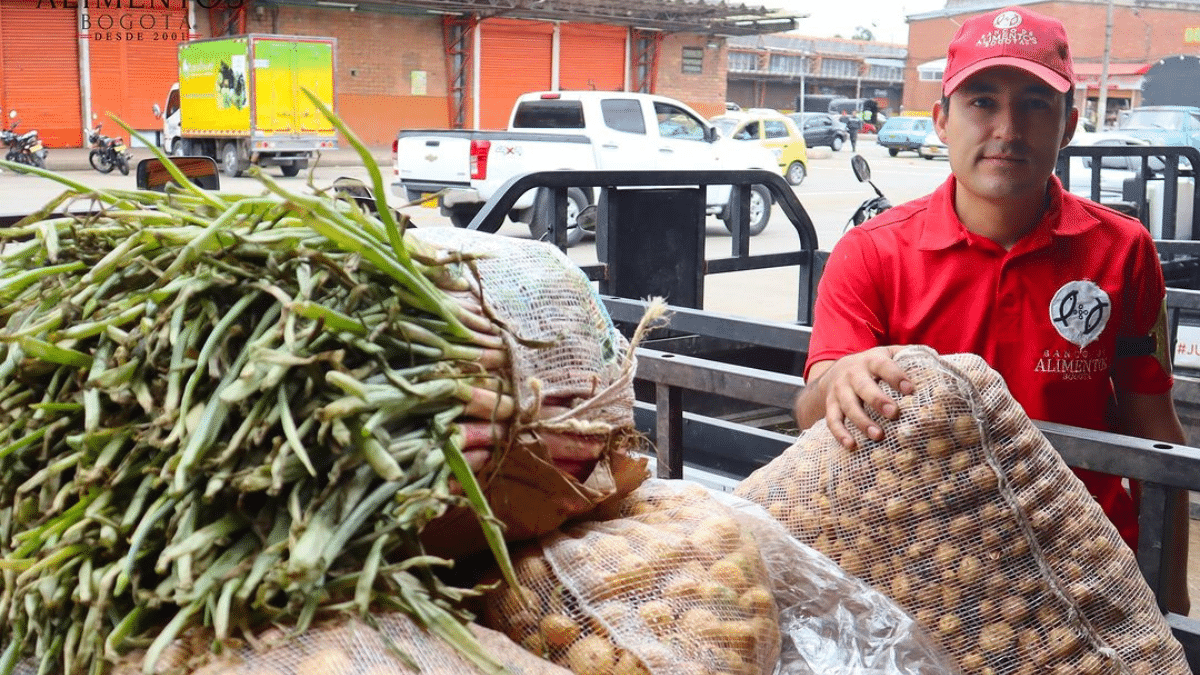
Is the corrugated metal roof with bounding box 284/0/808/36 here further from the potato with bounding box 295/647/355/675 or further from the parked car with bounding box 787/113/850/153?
the potato with bounding box 295/647/355/675

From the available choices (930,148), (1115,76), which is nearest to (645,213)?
(930,148)

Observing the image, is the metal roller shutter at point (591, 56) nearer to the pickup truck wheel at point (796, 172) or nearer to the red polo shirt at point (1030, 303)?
the pickup truck wheel at point (796, 172)

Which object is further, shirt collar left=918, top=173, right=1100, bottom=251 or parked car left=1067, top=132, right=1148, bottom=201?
parked car left=1067, top=132, right=1148, bottom=201

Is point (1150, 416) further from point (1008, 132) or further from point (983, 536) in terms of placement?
point (983, 536)

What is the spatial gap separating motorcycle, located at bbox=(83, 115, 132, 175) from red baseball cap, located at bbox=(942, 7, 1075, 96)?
27.0 m

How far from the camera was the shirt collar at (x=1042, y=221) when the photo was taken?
248 centimetres

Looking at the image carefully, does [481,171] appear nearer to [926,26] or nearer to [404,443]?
[404,443]

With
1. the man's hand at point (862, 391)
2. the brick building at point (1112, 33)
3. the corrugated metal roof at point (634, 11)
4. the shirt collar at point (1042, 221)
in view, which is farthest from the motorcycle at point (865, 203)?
the brick building at point (1112, 33)

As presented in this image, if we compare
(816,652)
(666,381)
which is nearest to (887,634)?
(816,652)

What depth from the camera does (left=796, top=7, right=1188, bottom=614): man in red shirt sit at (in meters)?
2.42

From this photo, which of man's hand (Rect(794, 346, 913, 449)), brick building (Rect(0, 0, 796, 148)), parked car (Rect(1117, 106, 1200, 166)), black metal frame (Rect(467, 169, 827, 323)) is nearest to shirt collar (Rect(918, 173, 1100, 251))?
man's hand (Rect(794, 346, 913, 449))

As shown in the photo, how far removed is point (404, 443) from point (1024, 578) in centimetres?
99

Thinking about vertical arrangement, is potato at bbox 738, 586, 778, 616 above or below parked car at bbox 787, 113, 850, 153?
below

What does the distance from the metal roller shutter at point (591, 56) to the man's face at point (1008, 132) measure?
38146 mm
